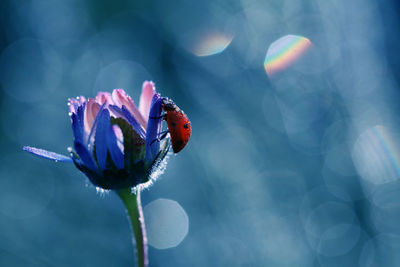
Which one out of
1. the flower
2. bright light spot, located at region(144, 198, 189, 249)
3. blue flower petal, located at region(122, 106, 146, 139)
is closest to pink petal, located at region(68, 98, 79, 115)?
the flower

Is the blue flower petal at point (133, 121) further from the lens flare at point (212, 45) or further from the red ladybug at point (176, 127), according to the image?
the lens flare at point (212, 45)

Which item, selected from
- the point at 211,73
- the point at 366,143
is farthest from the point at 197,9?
the point at 366,143

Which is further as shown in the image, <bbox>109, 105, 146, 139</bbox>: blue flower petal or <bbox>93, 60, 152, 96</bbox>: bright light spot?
<bbox>93, 60, 152, 96</bbox>: bright light spot

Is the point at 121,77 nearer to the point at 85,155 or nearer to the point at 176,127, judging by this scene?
the point at 176,127

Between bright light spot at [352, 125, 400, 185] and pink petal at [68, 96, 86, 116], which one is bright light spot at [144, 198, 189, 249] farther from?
pink petal at [68, 96, 86, 116]

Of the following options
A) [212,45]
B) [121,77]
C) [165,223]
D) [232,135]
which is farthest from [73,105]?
[121,77]

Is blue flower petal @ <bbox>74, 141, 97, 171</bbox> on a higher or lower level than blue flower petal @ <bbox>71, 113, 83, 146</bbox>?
lower

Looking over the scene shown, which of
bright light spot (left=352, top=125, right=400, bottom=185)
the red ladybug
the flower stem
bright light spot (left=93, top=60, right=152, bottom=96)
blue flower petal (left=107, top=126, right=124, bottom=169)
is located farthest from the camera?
bright light spot (left=93, top=60, right=152, bottom=96)
